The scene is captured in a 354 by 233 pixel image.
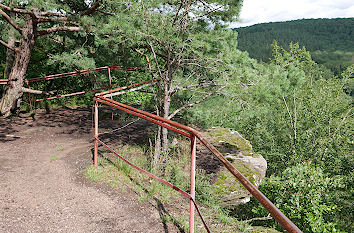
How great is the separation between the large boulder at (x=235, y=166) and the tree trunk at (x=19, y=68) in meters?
5.74

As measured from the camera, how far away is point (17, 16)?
26.0 ft

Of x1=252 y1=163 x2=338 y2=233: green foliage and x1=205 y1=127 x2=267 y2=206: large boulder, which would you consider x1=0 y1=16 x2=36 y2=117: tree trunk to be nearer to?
x1=205 y1=127 x2=267 y2=206: large boulder

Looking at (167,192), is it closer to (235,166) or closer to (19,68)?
(235,166)

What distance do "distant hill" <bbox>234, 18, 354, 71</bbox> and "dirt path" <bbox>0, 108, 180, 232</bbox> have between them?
306ft

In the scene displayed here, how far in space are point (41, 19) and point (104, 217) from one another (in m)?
6.08

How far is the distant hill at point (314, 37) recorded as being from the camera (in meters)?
99.6

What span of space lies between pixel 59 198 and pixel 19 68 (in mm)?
5428

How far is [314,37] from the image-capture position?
388ft

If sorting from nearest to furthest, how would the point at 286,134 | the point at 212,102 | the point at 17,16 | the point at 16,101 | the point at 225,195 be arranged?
the point at 225,195, the point at 212,102, the point at 16,101, the point at 17,16, the point at 286,134

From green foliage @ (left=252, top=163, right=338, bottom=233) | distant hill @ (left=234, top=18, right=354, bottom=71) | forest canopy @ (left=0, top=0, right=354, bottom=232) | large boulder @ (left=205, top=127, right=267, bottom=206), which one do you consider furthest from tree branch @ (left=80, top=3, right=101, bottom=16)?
distant hill @ (left=234, top=18, right=354, bottom=71)

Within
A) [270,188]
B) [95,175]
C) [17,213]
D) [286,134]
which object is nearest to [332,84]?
[286,134]

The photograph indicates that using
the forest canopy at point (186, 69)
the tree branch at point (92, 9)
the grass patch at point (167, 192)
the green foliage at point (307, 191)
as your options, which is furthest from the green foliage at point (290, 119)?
the tree branch at point (92, 9)

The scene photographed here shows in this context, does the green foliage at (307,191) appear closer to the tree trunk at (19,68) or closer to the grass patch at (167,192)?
the grass patch at (167,192)

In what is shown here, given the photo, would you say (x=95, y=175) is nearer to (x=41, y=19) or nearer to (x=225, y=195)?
(x=225, y=195)
